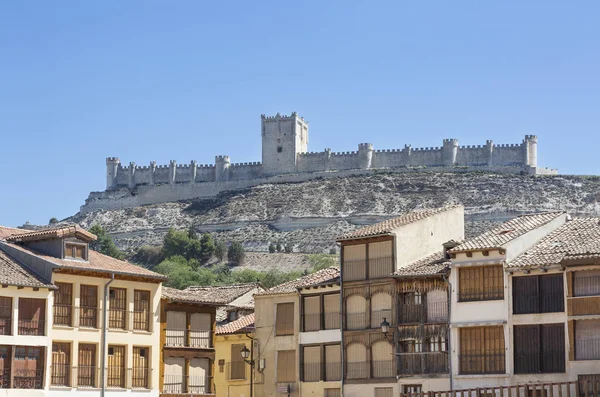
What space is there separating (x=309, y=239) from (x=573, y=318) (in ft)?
473

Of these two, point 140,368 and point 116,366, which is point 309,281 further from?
point 116,366

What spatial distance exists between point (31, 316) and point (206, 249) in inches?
5122

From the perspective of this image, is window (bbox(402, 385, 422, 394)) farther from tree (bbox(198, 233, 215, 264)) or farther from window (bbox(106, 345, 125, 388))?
tree (bbox(198, 233, 215, 264))

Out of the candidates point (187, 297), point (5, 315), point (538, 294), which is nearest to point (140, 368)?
point (187, 297)

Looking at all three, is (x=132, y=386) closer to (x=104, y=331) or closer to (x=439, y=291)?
(x=104, y=331)

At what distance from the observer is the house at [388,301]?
6131 centimetres

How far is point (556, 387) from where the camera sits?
173 feet

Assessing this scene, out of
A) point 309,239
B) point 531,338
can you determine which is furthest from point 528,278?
point 309,239

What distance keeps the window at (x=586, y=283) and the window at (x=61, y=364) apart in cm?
2155

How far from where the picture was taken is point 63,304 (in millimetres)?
59250

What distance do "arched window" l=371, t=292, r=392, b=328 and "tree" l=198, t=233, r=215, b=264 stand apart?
408ft

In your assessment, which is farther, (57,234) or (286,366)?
(286,366)

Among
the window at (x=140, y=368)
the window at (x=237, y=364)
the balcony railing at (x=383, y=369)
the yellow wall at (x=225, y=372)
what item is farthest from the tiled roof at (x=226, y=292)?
the balcony railing at (x=383, y=369)

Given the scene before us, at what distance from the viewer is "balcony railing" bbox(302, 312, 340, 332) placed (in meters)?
66.0
